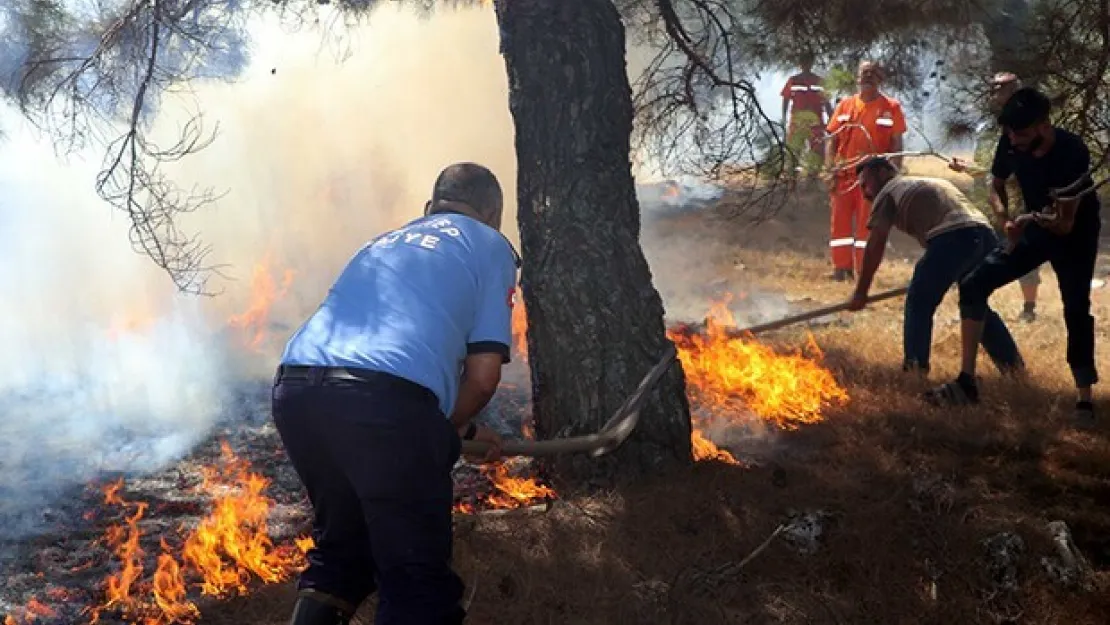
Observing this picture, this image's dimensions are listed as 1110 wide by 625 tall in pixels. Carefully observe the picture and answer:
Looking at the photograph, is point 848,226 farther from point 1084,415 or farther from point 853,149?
point 1084,415

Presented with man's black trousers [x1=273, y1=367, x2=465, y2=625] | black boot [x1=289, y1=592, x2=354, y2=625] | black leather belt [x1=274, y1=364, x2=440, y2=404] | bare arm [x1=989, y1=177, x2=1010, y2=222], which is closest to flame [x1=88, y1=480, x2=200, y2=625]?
black boot [x1=289, y1=592, x2=354, y2=625]

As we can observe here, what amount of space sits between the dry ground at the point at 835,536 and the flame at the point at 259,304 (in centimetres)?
525

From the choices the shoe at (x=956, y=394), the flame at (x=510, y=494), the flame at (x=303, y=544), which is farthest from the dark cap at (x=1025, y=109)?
the flame at (x=303, y=544)

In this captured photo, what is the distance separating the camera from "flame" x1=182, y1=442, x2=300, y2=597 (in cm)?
415

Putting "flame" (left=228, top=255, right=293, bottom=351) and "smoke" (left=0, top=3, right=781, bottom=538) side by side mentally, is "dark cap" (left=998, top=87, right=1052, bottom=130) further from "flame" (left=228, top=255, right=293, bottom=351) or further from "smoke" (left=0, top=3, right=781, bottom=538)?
"flame" (left=228, top=255, right=293, bottom=351)

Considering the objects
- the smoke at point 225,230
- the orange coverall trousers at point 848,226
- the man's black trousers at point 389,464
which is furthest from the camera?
the orange coverall trousers at point 848,226

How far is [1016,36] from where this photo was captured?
6.00 m

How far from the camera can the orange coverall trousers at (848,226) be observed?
1039cm

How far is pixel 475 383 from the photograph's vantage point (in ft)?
10.1

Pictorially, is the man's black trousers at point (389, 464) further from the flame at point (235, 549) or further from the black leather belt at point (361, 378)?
the flame at point (235, 549)

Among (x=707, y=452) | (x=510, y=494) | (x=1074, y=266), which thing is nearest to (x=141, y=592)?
(x=510, y=494)

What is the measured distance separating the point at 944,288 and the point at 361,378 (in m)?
4.69

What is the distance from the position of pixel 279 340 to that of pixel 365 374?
632cm

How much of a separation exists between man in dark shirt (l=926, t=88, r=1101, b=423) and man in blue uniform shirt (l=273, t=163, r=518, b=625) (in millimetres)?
3458
